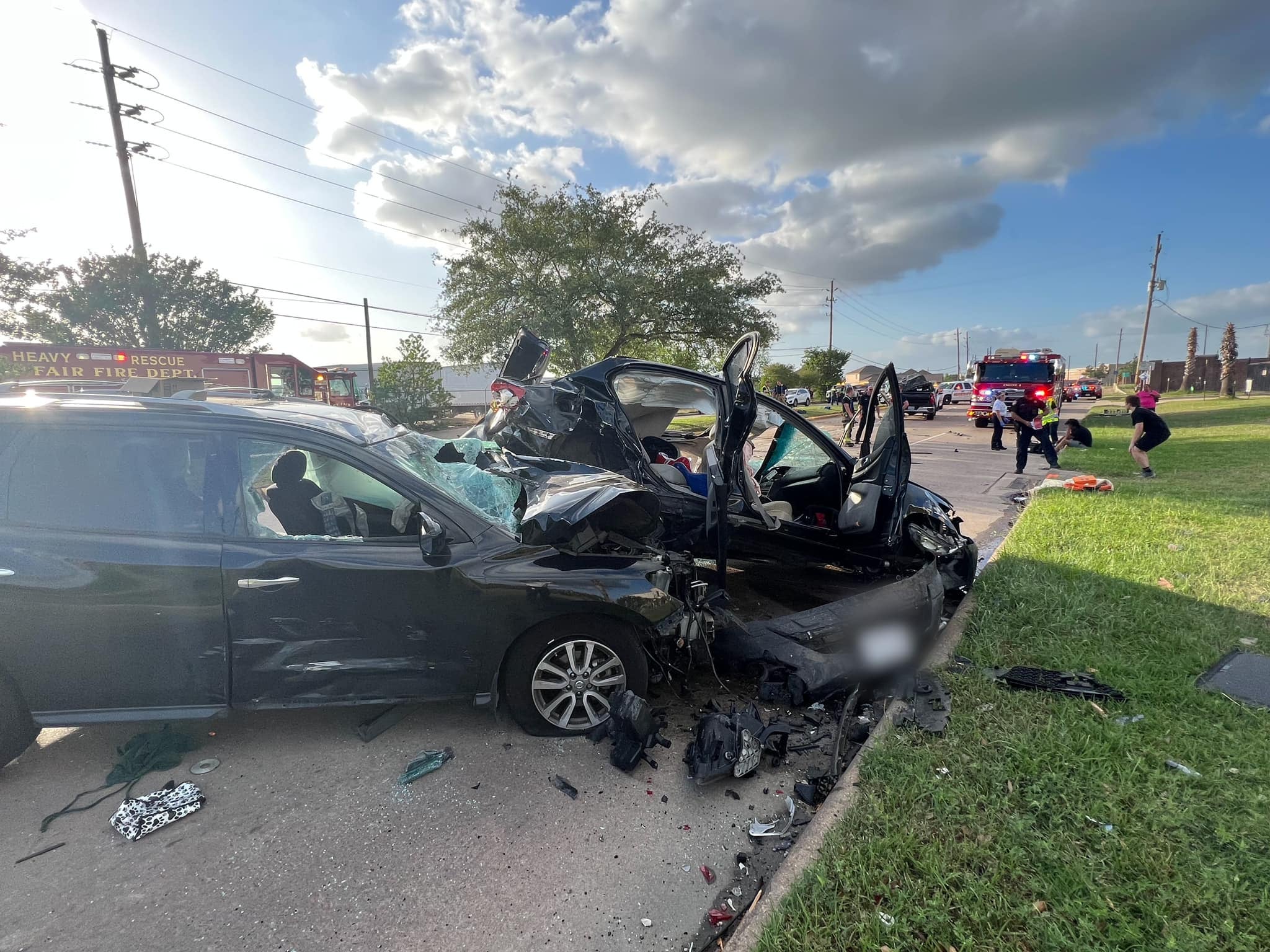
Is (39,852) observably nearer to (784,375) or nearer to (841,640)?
(841,640)

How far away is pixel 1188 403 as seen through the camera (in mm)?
30562

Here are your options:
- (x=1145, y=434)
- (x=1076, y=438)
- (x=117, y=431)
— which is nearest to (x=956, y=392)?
(x=1076, y=438)

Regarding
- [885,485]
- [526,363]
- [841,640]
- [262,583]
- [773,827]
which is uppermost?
[526,363]

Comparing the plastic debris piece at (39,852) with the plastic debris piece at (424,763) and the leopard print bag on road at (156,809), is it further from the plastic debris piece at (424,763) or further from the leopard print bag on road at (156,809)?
the plastic debris piece at (424,763)

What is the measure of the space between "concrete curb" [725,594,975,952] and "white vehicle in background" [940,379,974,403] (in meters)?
35.1

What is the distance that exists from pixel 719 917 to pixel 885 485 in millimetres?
3025

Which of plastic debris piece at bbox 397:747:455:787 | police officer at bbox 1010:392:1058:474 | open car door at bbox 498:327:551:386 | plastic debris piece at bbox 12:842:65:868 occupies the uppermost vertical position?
open car door at bbox 498:327:551:386

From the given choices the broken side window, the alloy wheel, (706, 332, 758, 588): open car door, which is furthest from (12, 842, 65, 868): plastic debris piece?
(706, 332, 758, 588): open car door

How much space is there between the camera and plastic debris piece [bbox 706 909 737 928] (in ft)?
6.77

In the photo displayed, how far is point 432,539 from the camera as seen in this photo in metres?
2.80

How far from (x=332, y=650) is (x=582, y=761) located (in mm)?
1282

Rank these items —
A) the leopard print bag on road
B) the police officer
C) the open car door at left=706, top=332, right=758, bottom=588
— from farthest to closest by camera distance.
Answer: the police officer < the open car door at left=706, top=332, right=758, bottom=588 < the leopard print bag on road

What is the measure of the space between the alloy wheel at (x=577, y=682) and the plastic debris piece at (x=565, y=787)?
1.03 feet

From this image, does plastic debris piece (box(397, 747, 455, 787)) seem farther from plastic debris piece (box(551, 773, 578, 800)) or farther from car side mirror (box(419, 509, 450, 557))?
car side mirror (box(419, 509, 450, 557))
